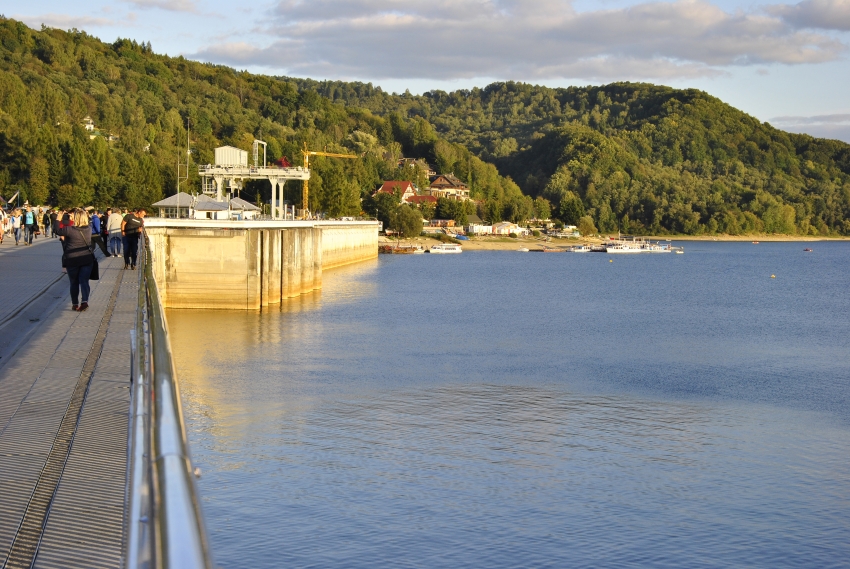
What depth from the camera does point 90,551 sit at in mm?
5449

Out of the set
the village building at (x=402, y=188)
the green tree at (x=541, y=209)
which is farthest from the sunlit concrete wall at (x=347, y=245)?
the green tree at (x=541, y=209)

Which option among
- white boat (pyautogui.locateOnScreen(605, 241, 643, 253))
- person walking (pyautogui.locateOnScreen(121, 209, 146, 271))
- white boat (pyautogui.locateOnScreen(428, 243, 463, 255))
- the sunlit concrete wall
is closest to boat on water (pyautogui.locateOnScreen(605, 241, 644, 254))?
white boat (pyautogui.locateOnScreen(605, 241, 643, 253))

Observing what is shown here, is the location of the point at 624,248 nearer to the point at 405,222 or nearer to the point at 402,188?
the point at 405,222

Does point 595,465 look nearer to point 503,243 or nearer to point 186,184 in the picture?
point 186,184

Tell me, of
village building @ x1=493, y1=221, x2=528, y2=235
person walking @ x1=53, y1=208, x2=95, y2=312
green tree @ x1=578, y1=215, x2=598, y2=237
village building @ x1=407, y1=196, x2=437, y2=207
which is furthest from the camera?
green tree @ x1=578, y1=215, x2=598, y2=237

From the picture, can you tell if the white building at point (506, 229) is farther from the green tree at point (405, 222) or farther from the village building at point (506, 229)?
the green tree at point (405, 222)

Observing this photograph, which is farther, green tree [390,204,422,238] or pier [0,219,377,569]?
green tree [390,204,422,238]

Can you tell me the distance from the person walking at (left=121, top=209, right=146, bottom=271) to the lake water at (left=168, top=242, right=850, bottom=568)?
3.91 meters

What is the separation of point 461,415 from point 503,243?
136 metres

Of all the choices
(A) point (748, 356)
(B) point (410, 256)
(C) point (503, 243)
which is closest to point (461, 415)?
(A) point (748, 356)

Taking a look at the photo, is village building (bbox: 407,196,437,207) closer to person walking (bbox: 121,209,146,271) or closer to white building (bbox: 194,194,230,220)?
white building (bbox: 194,194,230,220)

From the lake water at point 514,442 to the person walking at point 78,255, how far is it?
3984mm

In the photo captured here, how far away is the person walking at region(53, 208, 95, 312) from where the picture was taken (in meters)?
16.9

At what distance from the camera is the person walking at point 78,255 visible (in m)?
16.9
